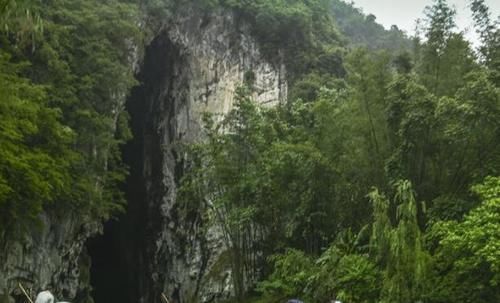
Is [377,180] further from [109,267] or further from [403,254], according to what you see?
[109,267]

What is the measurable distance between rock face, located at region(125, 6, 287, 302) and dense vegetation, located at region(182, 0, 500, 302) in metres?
5.05

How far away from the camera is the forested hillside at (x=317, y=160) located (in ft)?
26.4

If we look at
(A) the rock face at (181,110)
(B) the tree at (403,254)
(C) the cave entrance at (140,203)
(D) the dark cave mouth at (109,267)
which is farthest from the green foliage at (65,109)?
(B) the tree at (403,254)

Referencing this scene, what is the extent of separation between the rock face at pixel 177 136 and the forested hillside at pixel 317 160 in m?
1.33

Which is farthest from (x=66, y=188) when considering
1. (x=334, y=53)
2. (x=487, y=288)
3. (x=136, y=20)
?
(x=334, y=53)

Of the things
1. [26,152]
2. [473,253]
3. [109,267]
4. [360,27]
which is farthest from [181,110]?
[360,27]

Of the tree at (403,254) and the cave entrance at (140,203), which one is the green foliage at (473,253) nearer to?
Answer: the tree at (403,254)

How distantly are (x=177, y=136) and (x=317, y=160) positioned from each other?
1089 cm

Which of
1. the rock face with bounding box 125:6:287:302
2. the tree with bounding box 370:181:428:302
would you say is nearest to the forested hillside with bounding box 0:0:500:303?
the tree with bounding box 370:181:428:302

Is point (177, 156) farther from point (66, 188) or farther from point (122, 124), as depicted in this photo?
point (66, 188)

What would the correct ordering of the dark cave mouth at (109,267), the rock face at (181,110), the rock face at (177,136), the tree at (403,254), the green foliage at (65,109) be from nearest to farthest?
the tree at (403,254) → the green foliage at (65,109) → the rock face at (177,136) → the rock face at (181,110) → the dark cave mouth at (109,267)

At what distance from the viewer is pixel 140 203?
23.4m

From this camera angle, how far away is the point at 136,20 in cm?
2050

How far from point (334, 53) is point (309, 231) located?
41.3ft
